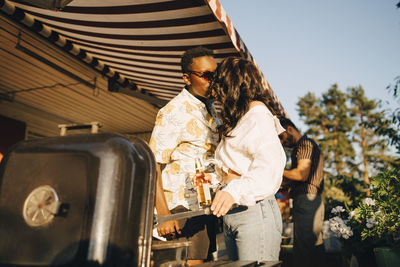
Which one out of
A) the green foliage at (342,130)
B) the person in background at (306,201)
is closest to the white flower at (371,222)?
the person in background at (306,201)

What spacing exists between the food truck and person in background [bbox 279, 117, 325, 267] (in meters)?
0.97

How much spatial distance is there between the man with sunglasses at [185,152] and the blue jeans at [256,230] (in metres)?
0.28

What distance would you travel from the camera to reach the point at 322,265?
3.26 meters

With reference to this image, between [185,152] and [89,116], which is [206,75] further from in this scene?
[89,116]

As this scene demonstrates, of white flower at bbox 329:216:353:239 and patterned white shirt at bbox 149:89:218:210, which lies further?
white flower at bbox 329:216:353:239

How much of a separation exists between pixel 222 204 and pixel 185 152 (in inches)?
25.2

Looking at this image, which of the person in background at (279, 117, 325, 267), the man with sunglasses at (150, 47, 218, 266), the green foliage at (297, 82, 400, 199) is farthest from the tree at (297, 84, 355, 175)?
the man with sunglasses at (150, 47, 218, 266)

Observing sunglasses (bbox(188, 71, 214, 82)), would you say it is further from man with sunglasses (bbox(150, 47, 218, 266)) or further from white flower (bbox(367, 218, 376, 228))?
white flower (bbox(367, 218, 376, 228))

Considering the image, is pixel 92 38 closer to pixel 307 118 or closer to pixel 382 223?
pixel 382 223

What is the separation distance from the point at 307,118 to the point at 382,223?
89.8ft

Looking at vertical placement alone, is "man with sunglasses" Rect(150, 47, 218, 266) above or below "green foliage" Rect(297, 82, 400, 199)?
below

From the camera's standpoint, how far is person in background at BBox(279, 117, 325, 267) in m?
3.26

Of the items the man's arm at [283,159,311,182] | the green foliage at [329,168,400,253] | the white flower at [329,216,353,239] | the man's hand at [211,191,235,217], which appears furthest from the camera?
the man's arm at [283,159,311,182]

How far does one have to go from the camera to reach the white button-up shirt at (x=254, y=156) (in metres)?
1.28
